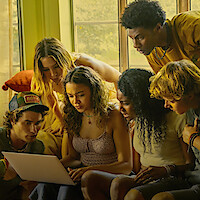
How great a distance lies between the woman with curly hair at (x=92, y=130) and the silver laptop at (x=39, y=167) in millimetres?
63

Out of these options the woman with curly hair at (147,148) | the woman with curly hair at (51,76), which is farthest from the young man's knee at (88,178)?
the woman with curly hair at (51,76)

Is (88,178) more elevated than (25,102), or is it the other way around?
(25,102)

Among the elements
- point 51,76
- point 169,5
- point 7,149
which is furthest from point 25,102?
point 169,5

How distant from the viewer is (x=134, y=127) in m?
2.18

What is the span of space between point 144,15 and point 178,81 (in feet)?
1.70

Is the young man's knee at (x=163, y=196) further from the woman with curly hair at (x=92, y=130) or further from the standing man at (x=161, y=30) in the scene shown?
the standing man at (x=161, y=30)

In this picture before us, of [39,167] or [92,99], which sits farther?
[92,99]

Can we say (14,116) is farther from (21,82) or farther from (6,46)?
(6,46)

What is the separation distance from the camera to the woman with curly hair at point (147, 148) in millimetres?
1832

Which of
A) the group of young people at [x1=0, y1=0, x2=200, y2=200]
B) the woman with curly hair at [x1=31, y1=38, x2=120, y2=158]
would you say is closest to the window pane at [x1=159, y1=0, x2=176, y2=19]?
the woman with curly hair at [x1=31, y1=38, x2=120, y2=158]

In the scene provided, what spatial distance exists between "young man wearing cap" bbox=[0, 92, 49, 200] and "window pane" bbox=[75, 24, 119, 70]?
1.26 metres

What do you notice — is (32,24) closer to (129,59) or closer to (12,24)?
(12,24)

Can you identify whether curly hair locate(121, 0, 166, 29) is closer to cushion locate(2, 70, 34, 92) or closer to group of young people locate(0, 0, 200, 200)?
group of young people locate(0, 0, 200, 200)

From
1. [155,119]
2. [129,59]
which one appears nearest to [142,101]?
[155,119]
